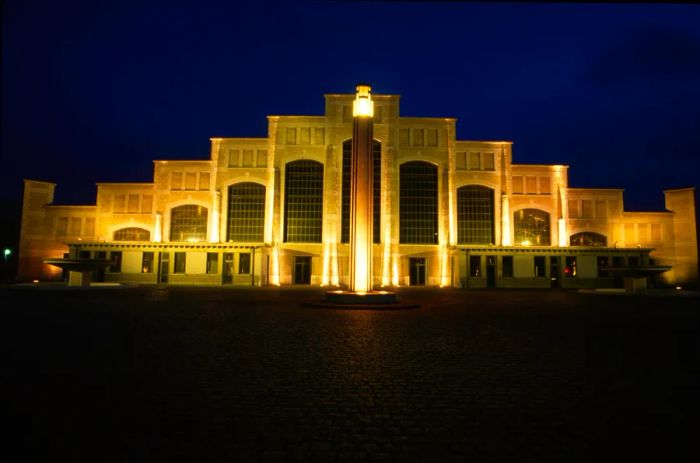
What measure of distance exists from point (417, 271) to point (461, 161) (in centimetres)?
1071

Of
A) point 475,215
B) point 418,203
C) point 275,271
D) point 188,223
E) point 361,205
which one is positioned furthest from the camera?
point 188,223

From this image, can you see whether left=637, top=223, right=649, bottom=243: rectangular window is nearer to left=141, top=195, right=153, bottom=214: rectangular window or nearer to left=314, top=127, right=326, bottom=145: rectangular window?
left=314, top=127, right=326, bottom=145: rectangular window

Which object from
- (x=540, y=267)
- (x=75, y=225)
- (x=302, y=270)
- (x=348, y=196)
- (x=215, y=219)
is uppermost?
(x=348, y=196)

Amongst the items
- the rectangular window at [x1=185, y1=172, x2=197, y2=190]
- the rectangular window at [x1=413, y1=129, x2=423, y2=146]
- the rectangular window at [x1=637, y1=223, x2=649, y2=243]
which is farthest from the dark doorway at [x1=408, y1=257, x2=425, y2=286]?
the rectangular window at [x1=185, y1=172, x2=197, y2=190]

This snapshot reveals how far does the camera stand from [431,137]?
4128cm

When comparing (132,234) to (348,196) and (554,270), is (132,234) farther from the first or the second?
(554,270)

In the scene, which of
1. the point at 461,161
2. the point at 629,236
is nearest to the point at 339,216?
the point at 461,161

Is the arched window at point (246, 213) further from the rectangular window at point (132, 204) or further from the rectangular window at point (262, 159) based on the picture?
the rectangular window at point (132, 204)

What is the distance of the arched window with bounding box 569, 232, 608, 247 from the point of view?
40.9 m

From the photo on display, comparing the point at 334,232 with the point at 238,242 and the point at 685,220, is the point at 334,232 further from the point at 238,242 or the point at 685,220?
the point at 685,220

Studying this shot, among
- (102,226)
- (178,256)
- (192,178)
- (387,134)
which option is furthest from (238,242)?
(387,134)

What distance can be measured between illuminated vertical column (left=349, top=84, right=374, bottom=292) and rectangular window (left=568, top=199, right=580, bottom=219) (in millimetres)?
28507

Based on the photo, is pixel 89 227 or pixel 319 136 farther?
pixel 89 227

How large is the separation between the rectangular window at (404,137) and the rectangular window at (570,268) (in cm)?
1681
